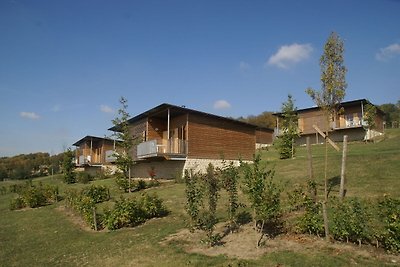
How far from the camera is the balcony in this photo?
26.7 m

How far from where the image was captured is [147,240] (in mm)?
11500

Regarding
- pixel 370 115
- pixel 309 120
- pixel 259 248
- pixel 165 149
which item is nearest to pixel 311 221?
pixel 259 248

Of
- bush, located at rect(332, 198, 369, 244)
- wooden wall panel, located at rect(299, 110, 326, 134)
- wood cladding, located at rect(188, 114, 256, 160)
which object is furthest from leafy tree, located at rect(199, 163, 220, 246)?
wooden wall panel, located at rect(299, 110, 326, 134)

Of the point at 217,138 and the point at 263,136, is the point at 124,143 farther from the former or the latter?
the point at 263,136

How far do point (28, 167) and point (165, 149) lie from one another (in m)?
56.5

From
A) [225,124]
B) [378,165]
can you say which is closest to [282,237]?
[378,165]

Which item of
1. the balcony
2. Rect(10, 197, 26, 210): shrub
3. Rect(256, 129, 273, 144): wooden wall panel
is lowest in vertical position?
Rect(10, 197, 26, 210): shrub

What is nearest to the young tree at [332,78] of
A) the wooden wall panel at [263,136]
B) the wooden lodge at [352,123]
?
the wooden lodge at [352,123]

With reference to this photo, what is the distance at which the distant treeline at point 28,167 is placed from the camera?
231 feet

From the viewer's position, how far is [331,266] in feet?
24.7

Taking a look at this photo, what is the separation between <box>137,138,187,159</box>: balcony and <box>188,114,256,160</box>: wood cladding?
0.69 meters

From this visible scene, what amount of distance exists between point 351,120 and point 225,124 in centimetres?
2004

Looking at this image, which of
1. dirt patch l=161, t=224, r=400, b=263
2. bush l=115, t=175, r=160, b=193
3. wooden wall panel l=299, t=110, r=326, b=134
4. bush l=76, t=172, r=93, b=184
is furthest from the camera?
wooden wall panel l=299, t=110, r=326, b=134

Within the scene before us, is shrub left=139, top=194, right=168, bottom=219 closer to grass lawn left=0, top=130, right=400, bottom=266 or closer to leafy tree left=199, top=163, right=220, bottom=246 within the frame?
grass lawn left=0, top=130, right=400, bottom=266
